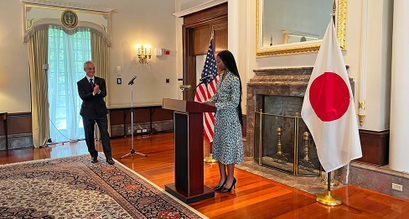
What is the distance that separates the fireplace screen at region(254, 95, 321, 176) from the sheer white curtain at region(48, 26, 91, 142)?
13.6 ft

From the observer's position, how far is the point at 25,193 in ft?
12.6

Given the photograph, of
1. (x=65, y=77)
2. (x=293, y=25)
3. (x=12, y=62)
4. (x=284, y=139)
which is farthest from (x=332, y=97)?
(x=12, y=62)

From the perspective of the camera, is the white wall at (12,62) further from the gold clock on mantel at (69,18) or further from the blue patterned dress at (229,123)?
the blue patterned dress at (229,123)

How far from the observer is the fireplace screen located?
465cm

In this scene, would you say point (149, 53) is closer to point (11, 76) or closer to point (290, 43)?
point (11, 76)

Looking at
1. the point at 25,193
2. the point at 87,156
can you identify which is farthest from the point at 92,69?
the point at 25,193

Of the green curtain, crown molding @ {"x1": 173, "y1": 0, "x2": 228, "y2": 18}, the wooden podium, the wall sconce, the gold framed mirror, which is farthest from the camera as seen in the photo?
the wall sconce

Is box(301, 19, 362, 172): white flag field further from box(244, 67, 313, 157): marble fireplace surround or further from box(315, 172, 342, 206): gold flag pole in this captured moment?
box(244, 67, 313, 157): marble fireplace surround

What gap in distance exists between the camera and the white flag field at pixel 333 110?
11.6 feet

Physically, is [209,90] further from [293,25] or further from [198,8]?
[198,8]

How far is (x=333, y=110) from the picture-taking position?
357cm

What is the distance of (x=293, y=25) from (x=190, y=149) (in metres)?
2.69

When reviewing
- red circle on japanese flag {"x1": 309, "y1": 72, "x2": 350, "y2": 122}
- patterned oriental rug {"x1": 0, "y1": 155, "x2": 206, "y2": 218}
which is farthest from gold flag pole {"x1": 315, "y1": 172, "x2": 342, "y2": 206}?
patterned oriental rug {"x1": 0, "y1": 155, "x2": 206, "y2": 218}

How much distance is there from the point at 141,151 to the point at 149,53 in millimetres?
2904
